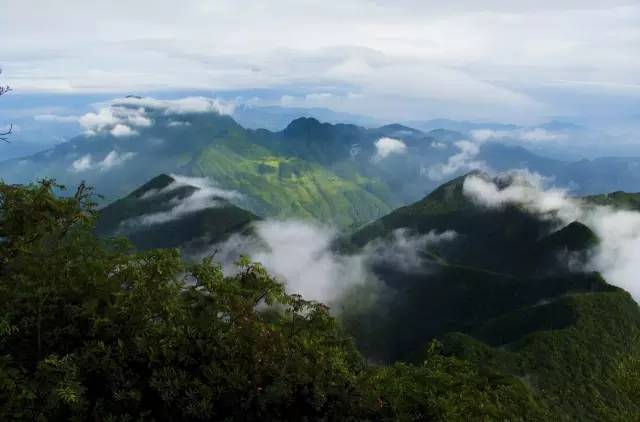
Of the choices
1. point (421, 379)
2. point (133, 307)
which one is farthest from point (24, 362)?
point (421, 379)

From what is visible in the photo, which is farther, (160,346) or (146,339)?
(146,339)

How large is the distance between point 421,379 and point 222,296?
42.0 feet

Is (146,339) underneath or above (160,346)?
above

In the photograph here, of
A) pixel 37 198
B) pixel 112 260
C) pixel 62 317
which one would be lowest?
pixel 62 317

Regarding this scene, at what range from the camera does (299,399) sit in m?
21.9

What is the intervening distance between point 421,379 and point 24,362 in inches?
785

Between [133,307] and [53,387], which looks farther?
[133,307]

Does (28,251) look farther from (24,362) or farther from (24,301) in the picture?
(24,362)

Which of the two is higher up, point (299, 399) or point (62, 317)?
point (62, 317)

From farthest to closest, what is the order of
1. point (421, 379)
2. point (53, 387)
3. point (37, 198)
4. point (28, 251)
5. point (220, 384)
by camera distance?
1. point (421, 379)
2. point (37, 198)
3. point (28, 251)
4. point (220, 384)
5. point (53, 387)

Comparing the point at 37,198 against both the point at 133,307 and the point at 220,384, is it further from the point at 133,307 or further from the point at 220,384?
the point at 220,384

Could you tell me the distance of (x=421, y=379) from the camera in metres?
27.8

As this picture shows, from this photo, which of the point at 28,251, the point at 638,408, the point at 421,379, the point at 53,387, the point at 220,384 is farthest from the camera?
the point at 421,379

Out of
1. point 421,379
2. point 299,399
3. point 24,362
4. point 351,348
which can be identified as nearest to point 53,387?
point 24,362
